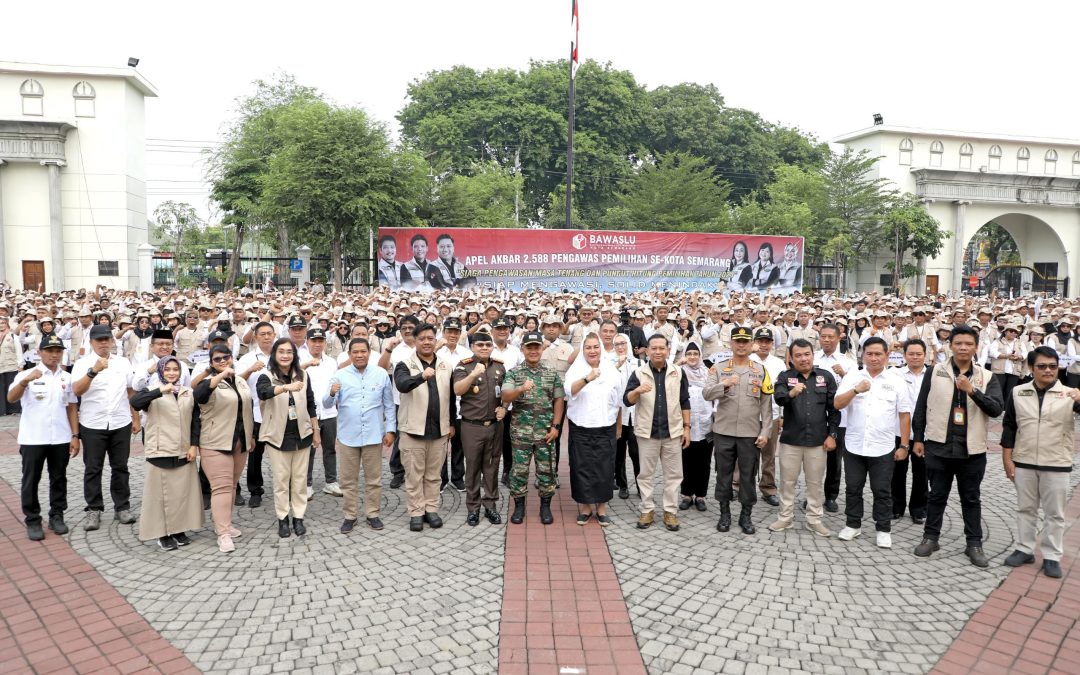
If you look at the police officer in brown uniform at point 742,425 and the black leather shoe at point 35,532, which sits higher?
the police officer in brown uniform at point 742,425

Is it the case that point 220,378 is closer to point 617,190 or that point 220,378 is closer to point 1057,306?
point 1057,306

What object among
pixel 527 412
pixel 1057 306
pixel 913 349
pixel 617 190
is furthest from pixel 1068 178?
pixel 527 412

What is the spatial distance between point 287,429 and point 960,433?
548 centimetres

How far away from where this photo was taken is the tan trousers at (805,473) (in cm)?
603

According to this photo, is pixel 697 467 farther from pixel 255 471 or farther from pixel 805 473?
pixel 255 471

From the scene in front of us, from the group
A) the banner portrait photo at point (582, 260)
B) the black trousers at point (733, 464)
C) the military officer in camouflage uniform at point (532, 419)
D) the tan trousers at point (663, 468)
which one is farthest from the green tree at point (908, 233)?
the military officer in camouflage uniform at point (532, 419)

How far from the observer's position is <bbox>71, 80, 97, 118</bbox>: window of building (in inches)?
1092

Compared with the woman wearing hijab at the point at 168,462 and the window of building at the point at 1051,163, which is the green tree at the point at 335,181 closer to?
the woman wearing hijab at the point at 168,462

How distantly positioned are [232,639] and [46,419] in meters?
2.99

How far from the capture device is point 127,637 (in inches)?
170

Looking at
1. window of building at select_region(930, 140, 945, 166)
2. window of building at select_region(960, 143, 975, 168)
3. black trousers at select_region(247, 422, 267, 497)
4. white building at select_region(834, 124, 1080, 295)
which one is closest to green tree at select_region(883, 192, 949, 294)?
white building at select_region(834, 124, 1080, 295)

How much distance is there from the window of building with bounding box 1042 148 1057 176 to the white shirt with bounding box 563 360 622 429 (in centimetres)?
4414

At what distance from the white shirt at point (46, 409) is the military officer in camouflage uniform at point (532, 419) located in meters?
3.74

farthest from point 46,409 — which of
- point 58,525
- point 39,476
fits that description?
point 58,525
